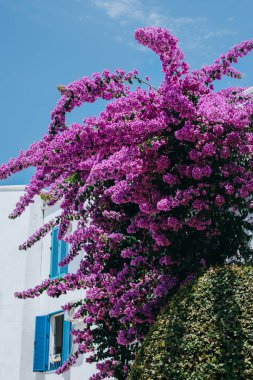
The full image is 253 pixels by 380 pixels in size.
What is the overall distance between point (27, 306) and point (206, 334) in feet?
44.4

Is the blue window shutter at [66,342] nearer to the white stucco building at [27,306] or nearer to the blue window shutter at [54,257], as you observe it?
the white stucco building at [27,306]

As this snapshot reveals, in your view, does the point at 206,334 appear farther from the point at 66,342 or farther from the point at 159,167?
the point at 66,342

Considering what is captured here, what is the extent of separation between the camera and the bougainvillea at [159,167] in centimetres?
802

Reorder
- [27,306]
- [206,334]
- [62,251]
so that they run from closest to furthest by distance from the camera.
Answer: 1. [206,334]
2. [62,251]
3. [27,306]

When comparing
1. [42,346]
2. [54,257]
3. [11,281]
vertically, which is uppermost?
[54,257]

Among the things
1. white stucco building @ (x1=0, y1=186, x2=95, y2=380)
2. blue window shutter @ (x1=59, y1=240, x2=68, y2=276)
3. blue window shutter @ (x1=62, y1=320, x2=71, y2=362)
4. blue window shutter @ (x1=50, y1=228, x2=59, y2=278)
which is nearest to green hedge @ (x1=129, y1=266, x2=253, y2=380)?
blue window shutter @ (x1=62, y1=320, x2=71, y2=362)

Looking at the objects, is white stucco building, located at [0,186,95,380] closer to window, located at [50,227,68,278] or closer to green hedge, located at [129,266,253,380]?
window, located at [50,227,68,278]

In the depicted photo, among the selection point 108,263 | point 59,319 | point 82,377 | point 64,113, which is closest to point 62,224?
point 108,263

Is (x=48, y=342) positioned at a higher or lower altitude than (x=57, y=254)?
lower

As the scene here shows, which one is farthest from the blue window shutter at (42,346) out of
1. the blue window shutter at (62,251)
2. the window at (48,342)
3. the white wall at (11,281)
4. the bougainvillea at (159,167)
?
the bougainvillea at (159,167)

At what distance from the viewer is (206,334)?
5902mm

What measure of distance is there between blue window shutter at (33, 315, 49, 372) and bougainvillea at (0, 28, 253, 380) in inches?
317

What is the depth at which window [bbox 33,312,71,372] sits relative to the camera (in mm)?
17062

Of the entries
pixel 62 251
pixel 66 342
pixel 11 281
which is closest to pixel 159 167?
pixel 66 342
